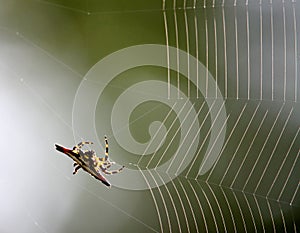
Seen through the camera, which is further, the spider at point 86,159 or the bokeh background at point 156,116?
the bokeh background at point 156,116

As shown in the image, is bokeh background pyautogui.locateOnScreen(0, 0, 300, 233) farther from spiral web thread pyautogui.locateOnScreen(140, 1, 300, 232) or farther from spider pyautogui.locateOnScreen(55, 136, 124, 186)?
spider pyautogui.locateOnScreen(55, 136, 124, 186)

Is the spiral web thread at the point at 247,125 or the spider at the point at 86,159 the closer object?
the spider at the point at 86,159

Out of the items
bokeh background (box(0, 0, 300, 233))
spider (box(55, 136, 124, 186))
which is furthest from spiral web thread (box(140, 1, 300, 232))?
spider (box(55, 136, 124, 186))

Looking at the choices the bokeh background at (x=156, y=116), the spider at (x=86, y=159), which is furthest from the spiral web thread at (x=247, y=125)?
the spider at (x=86, y=159)

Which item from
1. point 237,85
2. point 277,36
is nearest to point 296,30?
point 277,36

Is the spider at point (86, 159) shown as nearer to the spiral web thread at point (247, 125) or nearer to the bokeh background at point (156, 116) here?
the bokeh background at point (156, 116)

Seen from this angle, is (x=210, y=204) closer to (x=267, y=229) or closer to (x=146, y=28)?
(x=267, y=229)

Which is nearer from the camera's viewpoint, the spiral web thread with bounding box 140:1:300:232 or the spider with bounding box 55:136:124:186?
the spider with bounding box 55:136:124:186

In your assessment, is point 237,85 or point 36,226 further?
point 36,226

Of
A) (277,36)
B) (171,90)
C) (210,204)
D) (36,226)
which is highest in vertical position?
(277,36)
